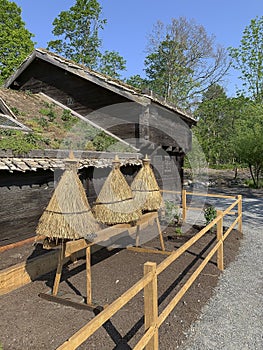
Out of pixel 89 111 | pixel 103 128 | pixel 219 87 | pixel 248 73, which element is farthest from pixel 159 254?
pixel 219 87

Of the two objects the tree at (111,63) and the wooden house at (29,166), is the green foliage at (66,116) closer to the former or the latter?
the wooden house at (29,166)

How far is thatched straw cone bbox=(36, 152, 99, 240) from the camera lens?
154 inches

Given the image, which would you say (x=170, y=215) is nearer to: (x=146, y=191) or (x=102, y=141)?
(x=102, y=141)

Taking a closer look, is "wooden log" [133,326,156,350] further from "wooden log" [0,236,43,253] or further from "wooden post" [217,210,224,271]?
"wooden log" [0,236,43,253]

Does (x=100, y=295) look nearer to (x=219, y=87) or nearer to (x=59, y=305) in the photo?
(x=59, y=305)

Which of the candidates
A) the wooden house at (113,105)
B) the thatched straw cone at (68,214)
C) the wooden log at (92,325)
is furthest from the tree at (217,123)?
the wooden log at (92,325)

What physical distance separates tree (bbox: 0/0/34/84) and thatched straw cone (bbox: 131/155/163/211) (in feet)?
60.6

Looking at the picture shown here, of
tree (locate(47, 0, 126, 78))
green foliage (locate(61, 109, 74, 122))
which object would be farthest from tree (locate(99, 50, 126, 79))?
green foliage (locate(61, 109, 74, 122))

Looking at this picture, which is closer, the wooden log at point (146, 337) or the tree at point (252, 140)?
the wooden log at point (146, 337)

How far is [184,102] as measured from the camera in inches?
1029

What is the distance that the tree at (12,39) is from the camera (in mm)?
21703

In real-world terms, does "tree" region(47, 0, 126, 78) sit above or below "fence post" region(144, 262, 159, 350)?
above

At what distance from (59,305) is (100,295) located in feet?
2.18

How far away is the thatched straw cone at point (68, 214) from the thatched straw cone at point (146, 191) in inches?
89.1
